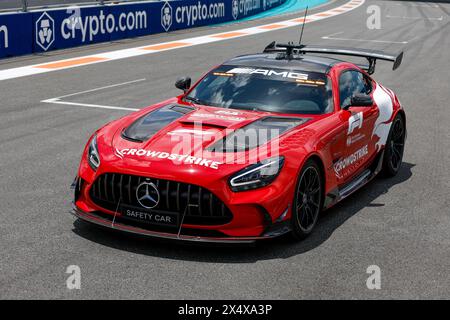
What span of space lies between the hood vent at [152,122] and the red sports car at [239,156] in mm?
10

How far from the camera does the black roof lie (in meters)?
8.45

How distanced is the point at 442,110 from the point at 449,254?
321 inches

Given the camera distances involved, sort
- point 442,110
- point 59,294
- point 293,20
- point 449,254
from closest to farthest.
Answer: point 59,294 < point 449,254 < point 442,110 < point 293,20

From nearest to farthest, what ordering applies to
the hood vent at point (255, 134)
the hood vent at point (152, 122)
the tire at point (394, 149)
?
the hood vent at point (255, 134) < the hood vent at point (152, 122) < the tire at point (394, 149)

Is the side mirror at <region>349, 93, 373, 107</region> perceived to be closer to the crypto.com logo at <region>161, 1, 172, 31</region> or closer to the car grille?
the car grille

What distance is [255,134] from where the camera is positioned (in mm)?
7043

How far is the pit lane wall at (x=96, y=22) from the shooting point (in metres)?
20.9

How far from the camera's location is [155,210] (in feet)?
21.0

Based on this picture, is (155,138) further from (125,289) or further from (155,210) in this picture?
(125,289)

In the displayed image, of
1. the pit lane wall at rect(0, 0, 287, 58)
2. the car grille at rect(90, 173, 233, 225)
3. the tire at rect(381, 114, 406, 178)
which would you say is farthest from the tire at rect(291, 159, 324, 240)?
the pit lane wall at rect(0, 0, 287, 58)

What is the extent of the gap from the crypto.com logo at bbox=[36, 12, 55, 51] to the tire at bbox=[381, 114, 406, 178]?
559 inches

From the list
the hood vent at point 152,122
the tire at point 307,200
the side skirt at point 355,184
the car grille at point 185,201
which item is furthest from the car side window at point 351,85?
the car grille at point 185,201

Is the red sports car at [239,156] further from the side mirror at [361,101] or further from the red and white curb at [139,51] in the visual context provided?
the red and white curb at [139,51]
